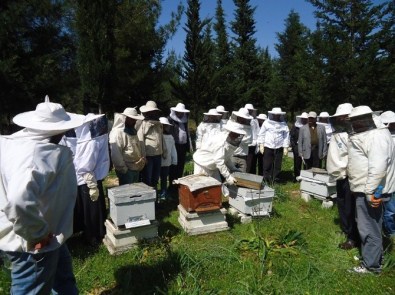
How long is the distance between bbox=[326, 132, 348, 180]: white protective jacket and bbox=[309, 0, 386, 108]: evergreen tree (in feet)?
37.1

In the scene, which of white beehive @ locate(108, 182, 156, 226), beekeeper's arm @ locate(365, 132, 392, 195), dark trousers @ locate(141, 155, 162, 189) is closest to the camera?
beekeeper's arm @ locate(365, 132, 392, 195)

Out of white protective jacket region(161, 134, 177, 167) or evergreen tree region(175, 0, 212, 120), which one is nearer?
white protective jacket region(161, 134, 177, 167)

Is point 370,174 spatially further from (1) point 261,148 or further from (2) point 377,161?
(1) point 261,148

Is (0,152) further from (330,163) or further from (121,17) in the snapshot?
(121,17)

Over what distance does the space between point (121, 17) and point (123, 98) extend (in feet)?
11.1

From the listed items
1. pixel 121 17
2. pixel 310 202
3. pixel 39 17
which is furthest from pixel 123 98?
pixel 310 202

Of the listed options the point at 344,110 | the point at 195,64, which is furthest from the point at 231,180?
the point at 195,64

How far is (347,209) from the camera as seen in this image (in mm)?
5062

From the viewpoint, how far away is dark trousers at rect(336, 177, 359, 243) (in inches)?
197

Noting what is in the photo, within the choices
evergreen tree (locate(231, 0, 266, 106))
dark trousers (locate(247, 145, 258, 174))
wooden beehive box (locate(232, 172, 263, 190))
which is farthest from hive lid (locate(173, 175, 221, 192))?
evergreen tree (locate(231, 0, 266, 106))

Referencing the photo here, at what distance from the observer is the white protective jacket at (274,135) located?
866 cm

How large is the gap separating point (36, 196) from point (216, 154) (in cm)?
384

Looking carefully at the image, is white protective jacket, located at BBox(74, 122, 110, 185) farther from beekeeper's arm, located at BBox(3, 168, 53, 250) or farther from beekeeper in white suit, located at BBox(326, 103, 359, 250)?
beekeeper in white suit, located at BBox(326, 103, 359, 250)

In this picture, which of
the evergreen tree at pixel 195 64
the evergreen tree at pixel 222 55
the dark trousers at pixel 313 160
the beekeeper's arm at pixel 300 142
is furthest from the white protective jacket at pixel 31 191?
the evergreen tree at pixel 222 55
